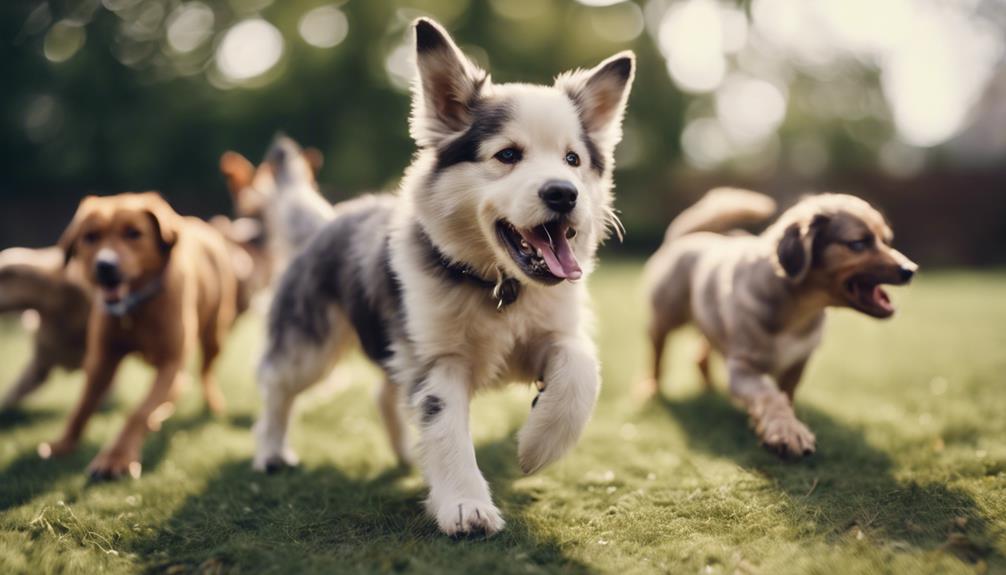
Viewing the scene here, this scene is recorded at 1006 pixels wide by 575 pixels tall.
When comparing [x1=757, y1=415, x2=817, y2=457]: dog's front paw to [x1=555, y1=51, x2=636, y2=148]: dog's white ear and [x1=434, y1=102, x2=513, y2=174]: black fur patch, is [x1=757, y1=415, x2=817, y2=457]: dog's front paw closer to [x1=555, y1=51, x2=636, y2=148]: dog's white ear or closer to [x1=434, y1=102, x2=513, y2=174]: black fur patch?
[x1=555, y1=51, x2=636, y2=148]: dog's white ear

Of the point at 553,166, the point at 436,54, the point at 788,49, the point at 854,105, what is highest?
the point at 436,54

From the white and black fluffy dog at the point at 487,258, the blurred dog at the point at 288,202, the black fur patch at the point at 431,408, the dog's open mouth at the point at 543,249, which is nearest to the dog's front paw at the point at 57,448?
the blurred dog at the point at 288,202

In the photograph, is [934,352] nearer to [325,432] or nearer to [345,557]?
[325,432]

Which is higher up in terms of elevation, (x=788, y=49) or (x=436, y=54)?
(x=436, y=54)

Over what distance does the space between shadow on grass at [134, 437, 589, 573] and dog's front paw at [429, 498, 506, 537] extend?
5 cm

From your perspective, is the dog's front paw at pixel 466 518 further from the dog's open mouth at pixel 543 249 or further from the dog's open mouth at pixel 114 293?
the dog's open mouth at pixel 114 293

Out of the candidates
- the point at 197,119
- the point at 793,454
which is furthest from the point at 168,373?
the point at 197,119

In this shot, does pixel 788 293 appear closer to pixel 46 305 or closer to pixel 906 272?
pixel 906 272

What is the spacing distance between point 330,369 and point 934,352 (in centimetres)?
560

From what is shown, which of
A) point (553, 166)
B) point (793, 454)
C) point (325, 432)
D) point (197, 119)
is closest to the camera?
point (553, 166)

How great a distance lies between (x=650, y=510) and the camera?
3.42 m

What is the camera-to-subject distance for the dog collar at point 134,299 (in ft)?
15.1

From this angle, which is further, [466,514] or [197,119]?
[197,119]

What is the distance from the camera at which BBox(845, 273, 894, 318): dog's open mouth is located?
425cm
